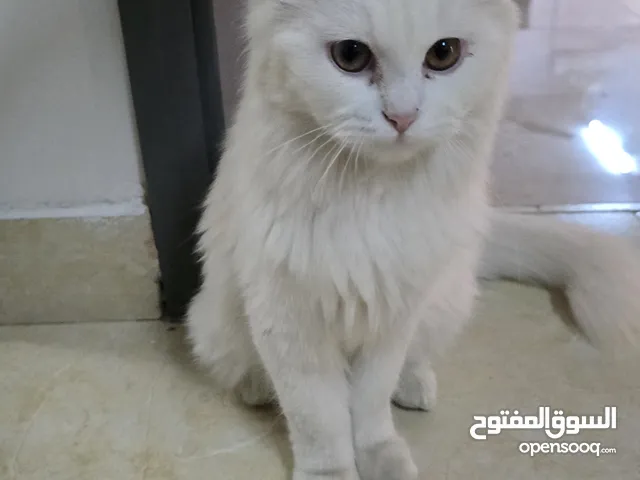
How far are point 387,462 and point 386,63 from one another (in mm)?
641

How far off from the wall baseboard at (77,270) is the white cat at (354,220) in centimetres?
19

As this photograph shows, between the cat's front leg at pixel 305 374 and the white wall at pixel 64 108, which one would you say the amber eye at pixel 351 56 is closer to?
the cat's front leg at pixel 305 374

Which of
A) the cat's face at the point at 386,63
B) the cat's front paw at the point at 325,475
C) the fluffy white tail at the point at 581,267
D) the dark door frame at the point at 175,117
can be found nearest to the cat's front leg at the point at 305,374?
the cat's front paw at the point at 325,475

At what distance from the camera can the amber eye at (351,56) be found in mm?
Result: 792

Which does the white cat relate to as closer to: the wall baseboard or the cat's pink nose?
the cat's pink nose

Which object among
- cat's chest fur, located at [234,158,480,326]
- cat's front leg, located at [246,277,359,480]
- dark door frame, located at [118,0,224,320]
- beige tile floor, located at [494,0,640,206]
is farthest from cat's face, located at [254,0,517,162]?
beige tile floor, located at [494,0,640,206]

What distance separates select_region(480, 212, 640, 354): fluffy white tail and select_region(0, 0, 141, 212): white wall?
0.73 metres

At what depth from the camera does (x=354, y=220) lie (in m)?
0.95

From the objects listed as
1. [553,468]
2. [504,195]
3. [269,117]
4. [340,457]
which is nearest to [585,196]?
[504,195]

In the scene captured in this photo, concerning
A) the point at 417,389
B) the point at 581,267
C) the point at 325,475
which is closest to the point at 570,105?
the point at 581,267

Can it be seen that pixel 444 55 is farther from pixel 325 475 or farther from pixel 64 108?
pixel 64 108

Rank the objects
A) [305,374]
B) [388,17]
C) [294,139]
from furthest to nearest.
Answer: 1. [305,374]
2. [294,139]
3. [388,17]

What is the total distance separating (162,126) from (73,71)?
0.17 m

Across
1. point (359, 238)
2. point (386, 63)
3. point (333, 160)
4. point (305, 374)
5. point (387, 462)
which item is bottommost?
point (387, 462)
